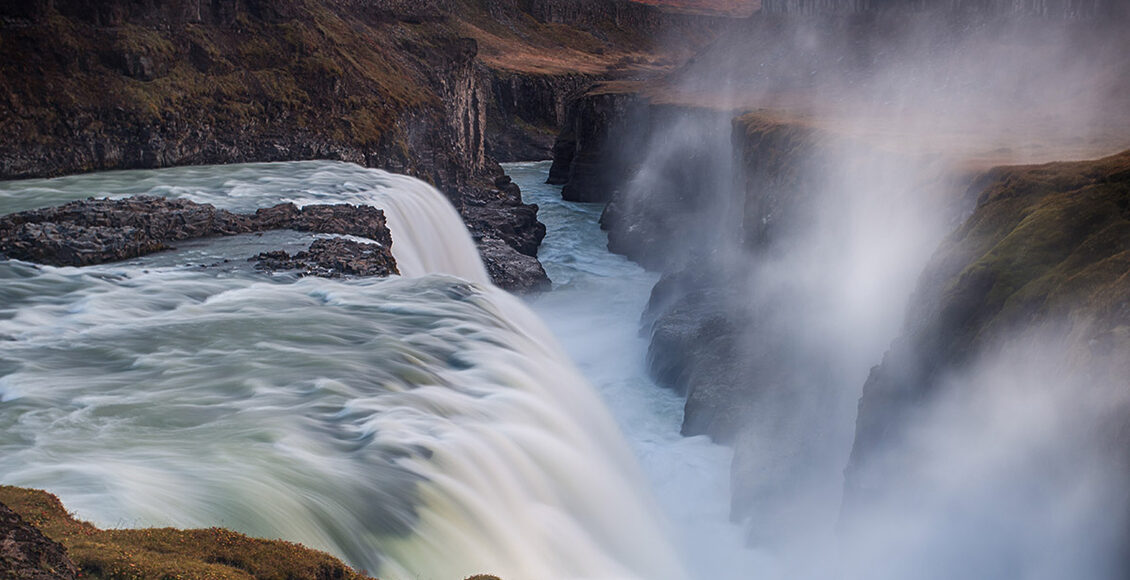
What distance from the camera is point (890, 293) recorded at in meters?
16.2

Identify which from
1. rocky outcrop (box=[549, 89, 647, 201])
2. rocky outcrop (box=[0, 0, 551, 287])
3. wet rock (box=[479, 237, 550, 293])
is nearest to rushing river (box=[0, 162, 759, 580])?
rocky outcrop (box=[0, 0, 551, 287])

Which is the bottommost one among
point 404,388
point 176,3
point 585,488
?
point 585,488

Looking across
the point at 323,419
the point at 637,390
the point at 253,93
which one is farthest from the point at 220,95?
the point at 323,419

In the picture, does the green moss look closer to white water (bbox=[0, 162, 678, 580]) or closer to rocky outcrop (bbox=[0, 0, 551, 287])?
white water (bbox=[0, 162, 678, 580])

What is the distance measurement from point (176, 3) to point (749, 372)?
79.4 ft

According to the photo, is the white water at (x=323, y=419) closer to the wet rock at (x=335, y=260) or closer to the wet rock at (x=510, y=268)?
the wet rock at (x=335, y=260)

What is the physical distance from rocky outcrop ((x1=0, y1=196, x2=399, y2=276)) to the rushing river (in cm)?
66

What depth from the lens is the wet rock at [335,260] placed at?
55.3 feet

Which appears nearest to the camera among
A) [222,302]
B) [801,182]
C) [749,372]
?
[222,302]

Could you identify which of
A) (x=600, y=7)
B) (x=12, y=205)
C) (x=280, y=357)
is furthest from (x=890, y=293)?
(x=600, y=7)

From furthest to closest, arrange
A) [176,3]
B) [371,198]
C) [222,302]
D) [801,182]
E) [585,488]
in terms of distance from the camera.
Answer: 1. [176,3]
2. [371,198]
3. [801,182]
4. [222,302]
5. [585,488]

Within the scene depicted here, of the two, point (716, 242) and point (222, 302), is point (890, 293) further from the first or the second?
point (716, 242)

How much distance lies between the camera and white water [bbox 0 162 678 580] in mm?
8047

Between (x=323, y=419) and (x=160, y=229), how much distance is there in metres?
10.2
